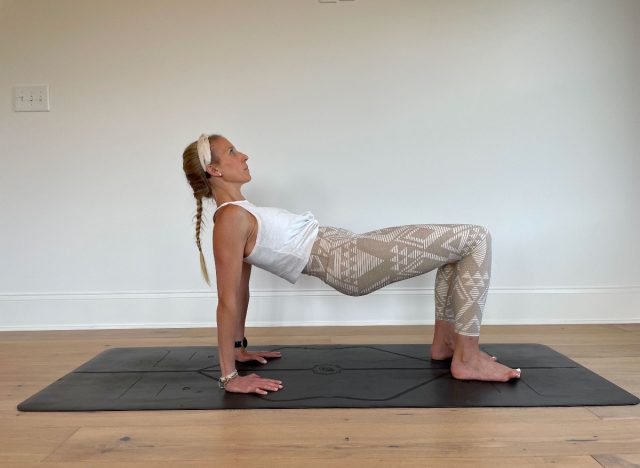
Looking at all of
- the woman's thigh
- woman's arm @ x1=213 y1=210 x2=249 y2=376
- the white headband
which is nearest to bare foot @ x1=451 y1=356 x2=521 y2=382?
the woman's thigh

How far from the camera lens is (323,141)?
8.45 feet

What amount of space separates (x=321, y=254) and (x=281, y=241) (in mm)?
145

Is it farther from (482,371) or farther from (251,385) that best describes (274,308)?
(482,371)

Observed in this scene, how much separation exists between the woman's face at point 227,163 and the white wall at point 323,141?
0.78 m

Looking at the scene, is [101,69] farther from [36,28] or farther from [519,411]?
[519,411]

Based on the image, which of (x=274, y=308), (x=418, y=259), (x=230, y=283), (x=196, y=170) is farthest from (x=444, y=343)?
(x=196, y=170)

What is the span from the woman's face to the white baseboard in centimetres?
95

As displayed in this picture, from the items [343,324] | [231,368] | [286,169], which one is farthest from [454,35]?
[231,368]

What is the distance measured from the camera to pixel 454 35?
2.54 m

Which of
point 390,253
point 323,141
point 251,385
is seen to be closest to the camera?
point 251,385

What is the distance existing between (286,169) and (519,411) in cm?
160

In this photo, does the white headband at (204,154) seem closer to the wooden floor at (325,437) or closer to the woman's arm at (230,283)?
the woman's arm at (230,283)

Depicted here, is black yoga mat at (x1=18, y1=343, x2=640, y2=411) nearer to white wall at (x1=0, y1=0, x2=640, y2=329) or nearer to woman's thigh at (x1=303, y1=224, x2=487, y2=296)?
woman's thigh at (x1=303, y1=224, x2=487, y2=296)

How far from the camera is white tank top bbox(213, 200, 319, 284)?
67.2 inches
